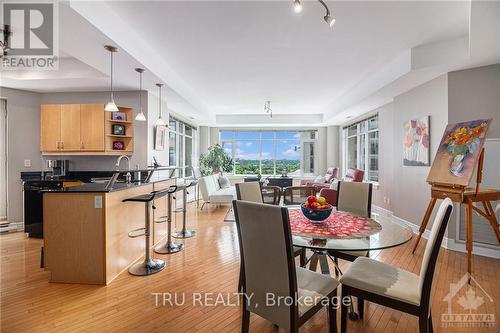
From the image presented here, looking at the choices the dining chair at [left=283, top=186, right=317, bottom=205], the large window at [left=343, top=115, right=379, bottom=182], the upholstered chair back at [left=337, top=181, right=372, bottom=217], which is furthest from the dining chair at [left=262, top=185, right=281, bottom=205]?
the large window at [left=343, top=115, right=379, bottom=182]

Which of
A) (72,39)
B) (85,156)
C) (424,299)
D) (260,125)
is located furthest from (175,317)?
(260,125)

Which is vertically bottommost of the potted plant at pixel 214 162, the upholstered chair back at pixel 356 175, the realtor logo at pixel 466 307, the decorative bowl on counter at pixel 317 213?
the realtor logo at pixel 466 307

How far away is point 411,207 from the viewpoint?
4.23m

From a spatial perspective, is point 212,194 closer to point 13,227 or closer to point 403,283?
point 13,227

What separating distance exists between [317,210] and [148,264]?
2099 millimetres

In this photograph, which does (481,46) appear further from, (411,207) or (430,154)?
(411,207)

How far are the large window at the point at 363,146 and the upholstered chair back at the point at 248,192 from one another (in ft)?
14.4

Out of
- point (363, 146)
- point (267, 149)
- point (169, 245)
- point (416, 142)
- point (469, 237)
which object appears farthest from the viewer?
point (267, 149)

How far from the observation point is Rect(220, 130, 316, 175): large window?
356 inches

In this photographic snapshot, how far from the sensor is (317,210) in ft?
6.37

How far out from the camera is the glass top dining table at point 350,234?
1588 mm

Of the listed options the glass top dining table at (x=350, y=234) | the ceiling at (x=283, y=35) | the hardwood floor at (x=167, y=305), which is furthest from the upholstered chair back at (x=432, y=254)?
the ceiling at (x=283, y=35)

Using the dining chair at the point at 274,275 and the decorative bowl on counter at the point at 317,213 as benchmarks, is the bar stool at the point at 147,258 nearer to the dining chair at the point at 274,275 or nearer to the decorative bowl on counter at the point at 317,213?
the dining chair at the point at 274,275

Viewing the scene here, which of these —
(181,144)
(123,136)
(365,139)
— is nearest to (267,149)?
(181,144)
